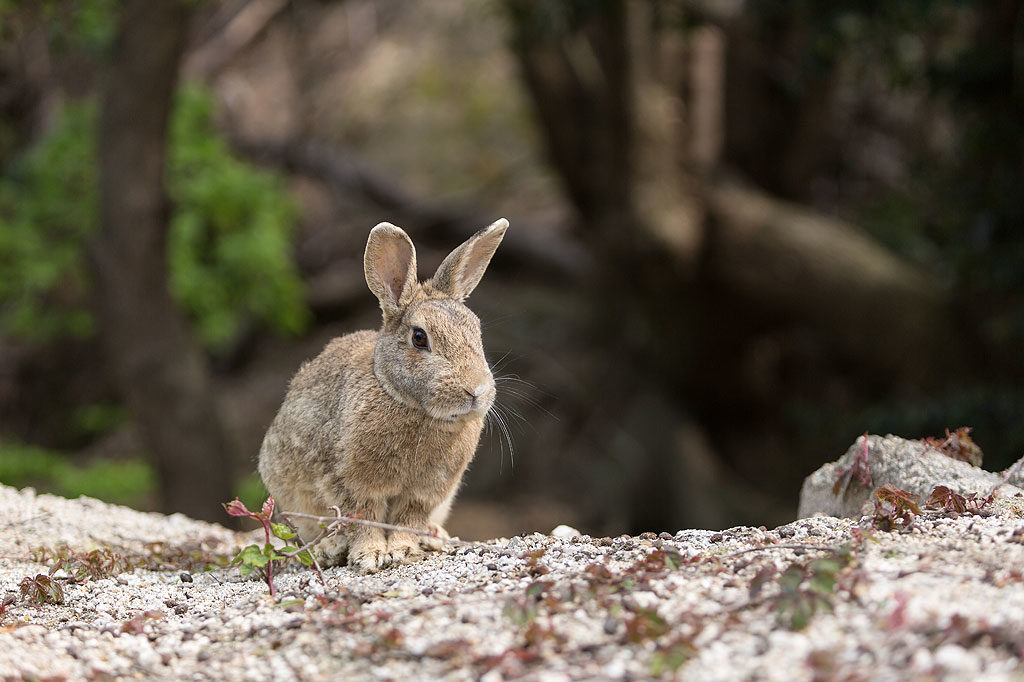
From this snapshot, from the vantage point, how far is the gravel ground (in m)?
2.97

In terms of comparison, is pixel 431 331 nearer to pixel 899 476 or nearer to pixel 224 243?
pixel 899 476

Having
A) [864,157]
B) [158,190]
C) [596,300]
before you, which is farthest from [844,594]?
[864,157]

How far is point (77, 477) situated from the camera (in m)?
11.5

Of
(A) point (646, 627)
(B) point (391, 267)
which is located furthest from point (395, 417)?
(A) point (646, 627)

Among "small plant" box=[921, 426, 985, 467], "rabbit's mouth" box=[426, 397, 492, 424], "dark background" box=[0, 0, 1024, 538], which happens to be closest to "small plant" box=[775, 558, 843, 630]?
"rabbit's mouth" box=[426, 397, 492, 424]

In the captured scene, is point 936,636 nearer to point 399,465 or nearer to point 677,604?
point 677,604

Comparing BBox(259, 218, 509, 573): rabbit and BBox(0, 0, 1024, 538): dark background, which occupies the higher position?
BBox(0, 0, 1024, 538): dark background

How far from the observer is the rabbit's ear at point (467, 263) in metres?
4.95

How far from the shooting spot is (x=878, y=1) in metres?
8.32

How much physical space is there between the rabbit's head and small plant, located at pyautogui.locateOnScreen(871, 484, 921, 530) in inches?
58.5

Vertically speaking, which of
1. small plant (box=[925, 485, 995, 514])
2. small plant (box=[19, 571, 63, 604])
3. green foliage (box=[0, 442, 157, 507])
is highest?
green foliage (box=[0, 442, 157, 507])

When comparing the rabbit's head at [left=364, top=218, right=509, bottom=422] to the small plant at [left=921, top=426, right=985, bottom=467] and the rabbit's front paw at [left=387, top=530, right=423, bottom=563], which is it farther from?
the small plant at [left=921, top=426, right=985, bottom=467]

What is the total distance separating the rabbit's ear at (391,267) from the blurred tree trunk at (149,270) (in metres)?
4.89

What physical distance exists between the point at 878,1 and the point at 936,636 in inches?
254
